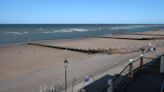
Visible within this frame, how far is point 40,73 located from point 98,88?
931 cm

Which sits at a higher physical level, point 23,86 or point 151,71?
point 151,71

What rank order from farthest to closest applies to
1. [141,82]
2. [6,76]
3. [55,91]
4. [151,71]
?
[6,76], [55,91], [151,71], [141,82]

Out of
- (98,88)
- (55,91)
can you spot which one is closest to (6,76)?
(55,91)

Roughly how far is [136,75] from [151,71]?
1.15 metres

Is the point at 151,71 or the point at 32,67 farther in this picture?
the point at 32,67

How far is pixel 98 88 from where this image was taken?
40.1 ft

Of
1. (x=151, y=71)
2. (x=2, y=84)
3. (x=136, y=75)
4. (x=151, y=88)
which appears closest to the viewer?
(x=151, y=88)

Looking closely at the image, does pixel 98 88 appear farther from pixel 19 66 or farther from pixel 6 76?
pixel 19 66

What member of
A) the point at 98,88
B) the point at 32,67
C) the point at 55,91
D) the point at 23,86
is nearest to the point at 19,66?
the point at 32,67

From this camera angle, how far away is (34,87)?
1533 cm

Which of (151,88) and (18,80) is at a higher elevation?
(151,88)

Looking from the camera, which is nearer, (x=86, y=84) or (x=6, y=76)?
(x=86, y=84)

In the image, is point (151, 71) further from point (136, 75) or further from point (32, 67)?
point (32, 67)

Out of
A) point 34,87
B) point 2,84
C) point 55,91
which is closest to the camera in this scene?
point 55,91
